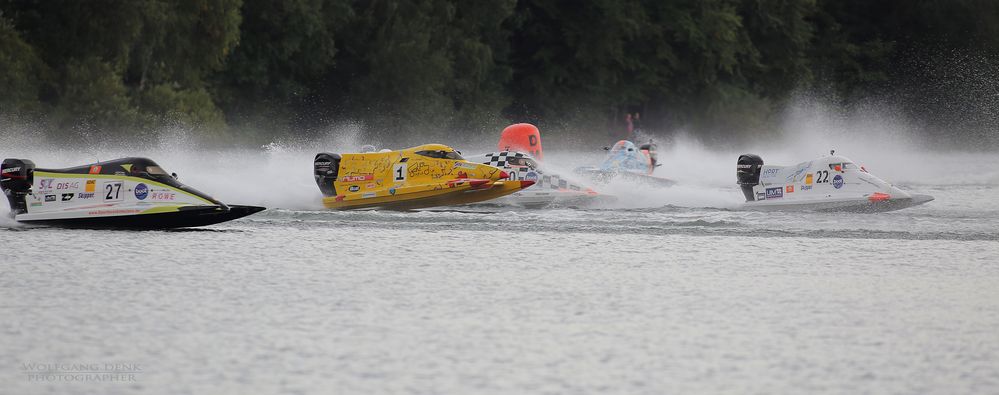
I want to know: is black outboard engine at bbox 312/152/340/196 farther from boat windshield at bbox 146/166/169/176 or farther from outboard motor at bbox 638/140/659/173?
outboard motor at bbox 638/140/659/173

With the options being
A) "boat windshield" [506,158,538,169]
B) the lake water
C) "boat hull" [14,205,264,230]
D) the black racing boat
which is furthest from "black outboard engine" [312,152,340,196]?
the black racing boat

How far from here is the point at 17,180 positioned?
16.5 meters

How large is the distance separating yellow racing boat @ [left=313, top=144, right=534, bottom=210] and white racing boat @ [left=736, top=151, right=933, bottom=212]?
323cm

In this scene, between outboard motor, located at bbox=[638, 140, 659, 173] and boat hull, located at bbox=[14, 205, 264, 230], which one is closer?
boat hull, located at bbox=[14, 205, 264, 230]

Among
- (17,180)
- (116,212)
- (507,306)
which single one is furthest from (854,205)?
(17,180)

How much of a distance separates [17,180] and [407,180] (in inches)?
220

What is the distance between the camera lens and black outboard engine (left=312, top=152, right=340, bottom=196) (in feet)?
66.3

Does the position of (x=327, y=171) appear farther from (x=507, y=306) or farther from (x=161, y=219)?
(x=507, y=306)


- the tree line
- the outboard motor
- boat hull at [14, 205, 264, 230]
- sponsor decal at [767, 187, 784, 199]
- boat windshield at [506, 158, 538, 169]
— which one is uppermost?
the tree line

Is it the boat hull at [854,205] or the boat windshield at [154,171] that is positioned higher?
the boat windshield at [154,171]

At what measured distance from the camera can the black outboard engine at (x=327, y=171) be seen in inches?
796

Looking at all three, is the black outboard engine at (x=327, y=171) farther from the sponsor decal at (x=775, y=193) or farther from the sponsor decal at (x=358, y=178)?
the sponsor decal at (x=775, y=193)

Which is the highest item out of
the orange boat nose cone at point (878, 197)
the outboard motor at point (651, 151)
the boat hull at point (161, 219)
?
the outboard motor at point (651, 151)

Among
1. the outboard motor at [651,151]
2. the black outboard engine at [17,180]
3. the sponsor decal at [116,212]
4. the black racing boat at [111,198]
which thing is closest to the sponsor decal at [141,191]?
the black racing boat at [111,198]
